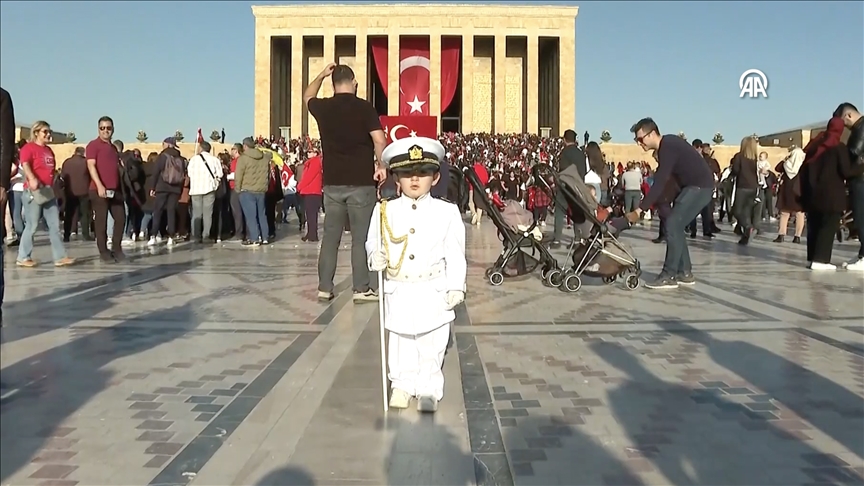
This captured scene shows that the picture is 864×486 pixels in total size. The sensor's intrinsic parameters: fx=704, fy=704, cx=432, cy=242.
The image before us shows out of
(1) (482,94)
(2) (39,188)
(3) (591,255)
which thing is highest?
(1) (482,94)

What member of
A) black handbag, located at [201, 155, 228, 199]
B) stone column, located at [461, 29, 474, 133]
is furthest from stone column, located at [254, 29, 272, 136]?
black handbag, located at [201, 155, 228, 199]

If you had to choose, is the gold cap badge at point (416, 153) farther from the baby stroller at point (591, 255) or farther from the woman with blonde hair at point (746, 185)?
the woman with blonde hair at point (746, 185)

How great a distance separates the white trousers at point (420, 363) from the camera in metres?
3.40

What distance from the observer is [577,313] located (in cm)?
587

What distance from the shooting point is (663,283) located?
7.29 m

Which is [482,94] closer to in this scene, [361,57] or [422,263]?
[361,57]

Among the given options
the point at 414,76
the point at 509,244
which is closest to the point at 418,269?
the point at 509,244

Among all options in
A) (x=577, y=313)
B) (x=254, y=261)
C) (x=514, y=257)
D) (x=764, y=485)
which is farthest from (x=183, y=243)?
(x=764, y=485)

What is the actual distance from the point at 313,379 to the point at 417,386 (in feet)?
2.36

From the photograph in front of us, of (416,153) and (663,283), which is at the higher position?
(416,153)

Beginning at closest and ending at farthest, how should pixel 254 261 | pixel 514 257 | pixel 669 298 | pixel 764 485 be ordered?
1. pixel 764 485
2. pixel 669 298
3. pixel 514 257
4. pixel 254 261

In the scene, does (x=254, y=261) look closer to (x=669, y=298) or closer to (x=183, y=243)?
(x=183, y=243)

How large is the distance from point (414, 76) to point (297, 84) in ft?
26.3

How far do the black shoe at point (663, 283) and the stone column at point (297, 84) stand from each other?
138 feet
